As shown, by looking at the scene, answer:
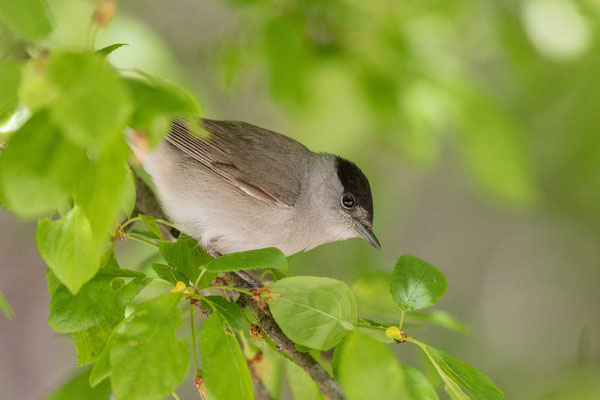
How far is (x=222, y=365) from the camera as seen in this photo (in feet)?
5.07

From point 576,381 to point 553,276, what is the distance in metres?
5.00

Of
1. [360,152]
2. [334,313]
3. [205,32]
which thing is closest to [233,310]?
[334,313]

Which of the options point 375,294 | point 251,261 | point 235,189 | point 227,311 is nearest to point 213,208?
point 235,189

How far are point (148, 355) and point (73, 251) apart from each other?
0.92ft

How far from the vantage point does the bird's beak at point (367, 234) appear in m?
3.70

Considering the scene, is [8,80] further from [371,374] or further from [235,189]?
[235,189]

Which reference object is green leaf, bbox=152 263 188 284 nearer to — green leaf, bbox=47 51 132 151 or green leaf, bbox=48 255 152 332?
green leaf, bbox=48 255 152 332

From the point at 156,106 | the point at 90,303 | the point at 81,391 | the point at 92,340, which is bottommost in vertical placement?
the point at 81,391

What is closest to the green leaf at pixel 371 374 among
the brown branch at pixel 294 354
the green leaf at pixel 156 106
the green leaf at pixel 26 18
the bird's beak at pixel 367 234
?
the brown branch at pixel 294 354

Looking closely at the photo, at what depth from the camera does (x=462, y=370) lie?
1.73 meters

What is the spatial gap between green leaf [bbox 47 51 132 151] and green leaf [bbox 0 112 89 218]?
65 millimetres

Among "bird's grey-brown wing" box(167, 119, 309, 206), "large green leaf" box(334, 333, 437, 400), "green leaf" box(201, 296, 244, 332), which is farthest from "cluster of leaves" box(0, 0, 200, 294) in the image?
"bird's grey-brown wing" box(167, 119, 309, 206)

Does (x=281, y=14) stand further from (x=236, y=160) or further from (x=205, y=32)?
(x=205, y=32)

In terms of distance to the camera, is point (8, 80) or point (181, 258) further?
point (181, 258)
